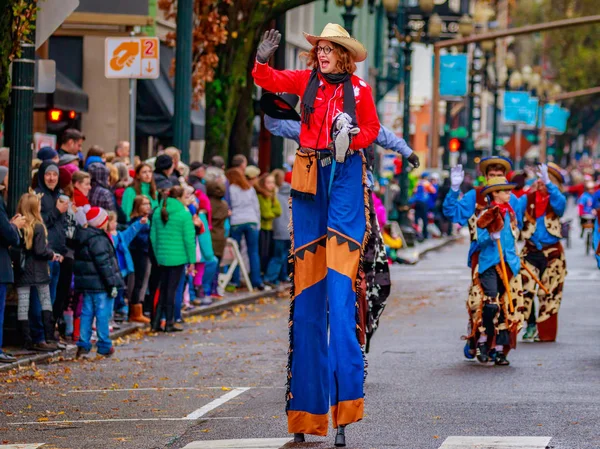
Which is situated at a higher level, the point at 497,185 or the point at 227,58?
the point at 227,58

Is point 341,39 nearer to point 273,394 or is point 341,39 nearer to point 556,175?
point 273,394

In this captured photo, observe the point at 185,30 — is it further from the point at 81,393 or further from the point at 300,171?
the point at 300,171

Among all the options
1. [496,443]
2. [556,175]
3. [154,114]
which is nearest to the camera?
[496,443]

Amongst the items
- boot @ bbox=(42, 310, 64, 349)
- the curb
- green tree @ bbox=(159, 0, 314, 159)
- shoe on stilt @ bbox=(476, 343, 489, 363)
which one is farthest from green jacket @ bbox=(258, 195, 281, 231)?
shoe on stilt @ bbox=(476, 343, 489, 363)

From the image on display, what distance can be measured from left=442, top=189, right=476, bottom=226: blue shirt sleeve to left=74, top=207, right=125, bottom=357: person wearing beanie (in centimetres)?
299

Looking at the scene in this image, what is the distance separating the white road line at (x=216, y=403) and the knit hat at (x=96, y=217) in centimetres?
312

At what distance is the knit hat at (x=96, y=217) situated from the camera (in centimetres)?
1410

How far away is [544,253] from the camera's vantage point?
52.0 ft

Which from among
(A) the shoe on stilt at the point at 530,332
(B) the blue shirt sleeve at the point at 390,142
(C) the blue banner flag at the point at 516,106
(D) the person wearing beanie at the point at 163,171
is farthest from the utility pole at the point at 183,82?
(C) the blue banner flag at the point at 516,106

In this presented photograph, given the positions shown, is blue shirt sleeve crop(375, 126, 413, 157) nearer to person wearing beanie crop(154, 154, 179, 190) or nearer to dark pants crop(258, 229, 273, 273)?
person wearing beanie crop(154, 154, 179, 190)

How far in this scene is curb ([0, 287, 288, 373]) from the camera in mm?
13430

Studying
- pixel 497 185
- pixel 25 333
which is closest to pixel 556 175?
pixel 497 185

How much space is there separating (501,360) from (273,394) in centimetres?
283

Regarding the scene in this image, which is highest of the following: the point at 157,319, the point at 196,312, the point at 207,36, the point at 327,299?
the point at 207,36
